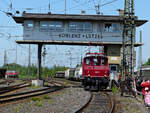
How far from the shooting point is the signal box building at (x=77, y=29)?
27.4 meters

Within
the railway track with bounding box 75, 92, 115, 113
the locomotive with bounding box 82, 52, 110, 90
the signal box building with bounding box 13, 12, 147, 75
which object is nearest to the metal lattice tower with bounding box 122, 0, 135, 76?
the locomotive with bounding box 82, 52, 110, 90

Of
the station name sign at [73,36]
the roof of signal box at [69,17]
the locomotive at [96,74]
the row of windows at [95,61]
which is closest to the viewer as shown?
the locomotive at [96,74]

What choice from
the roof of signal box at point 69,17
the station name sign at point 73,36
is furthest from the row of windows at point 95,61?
the roof of signal box at point 69,17

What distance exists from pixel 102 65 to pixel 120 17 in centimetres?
812

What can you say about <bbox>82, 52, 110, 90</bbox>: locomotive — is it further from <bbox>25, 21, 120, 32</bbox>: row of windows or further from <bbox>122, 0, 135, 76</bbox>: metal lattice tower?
<bbox>25, 21, 120, 32</bbox>: row of windows

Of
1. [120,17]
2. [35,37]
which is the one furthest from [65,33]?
[120,17]

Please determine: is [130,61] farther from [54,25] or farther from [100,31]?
[54,25]

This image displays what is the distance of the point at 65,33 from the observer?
27.7 meters

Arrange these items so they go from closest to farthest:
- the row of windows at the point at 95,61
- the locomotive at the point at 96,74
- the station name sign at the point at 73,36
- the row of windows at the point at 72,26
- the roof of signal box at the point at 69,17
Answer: the locomotive at the point at 96,74
the row of windows at the point at 95,61
the station name sign at the point at 73,36
the roof of signal box at the point at 69,17
the row of windows at the point at 72,26

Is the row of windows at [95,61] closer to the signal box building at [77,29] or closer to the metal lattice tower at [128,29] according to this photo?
the metal lattice tower at [128,29]

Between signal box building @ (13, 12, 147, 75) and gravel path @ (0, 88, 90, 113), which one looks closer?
gravel path @ (0, 88, 90, 113)

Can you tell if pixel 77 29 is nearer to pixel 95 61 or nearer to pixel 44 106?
pixel 95 61

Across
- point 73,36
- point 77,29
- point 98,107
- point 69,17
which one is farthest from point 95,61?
point 98,107

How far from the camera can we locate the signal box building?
27.4 meters
